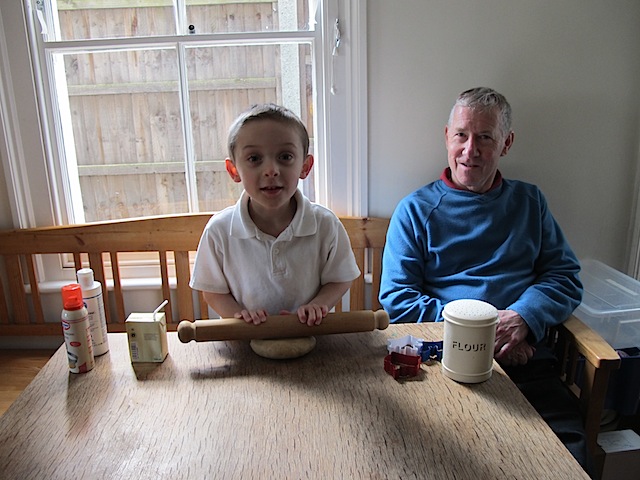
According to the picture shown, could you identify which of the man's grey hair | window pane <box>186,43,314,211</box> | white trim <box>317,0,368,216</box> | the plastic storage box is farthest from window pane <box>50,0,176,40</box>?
the plastic storage box

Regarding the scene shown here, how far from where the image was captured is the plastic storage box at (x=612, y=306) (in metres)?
1.50

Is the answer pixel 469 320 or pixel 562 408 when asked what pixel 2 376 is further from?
pixel 562 408

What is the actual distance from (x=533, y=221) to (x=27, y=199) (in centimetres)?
178

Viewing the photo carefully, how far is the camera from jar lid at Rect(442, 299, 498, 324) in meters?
0.85

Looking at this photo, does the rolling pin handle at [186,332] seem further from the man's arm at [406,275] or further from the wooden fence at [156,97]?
the wooden fence at [156,97]

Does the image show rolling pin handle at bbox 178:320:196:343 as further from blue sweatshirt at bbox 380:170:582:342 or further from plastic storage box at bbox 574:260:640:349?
plastic storage box at bbox 574:260:640:349

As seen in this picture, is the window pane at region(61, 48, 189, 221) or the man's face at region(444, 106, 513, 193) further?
the window pane at region(61, 48, 189, 221)

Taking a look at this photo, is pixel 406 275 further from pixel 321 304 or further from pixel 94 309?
pixel 94 309

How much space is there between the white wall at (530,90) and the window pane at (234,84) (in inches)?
11.1

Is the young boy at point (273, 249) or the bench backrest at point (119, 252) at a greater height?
the young boy at point (273, 249)

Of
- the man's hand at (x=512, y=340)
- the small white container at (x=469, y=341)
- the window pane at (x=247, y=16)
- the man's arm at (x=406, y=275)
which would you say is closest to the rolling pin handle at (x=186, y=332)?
the small white container at (x=469, y=341)

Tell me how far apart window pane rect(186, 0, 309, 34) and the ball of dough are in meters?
1.21

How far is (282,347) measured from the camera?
955 millimetres

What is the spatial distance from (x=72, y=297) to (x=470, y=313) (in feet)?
2.39
